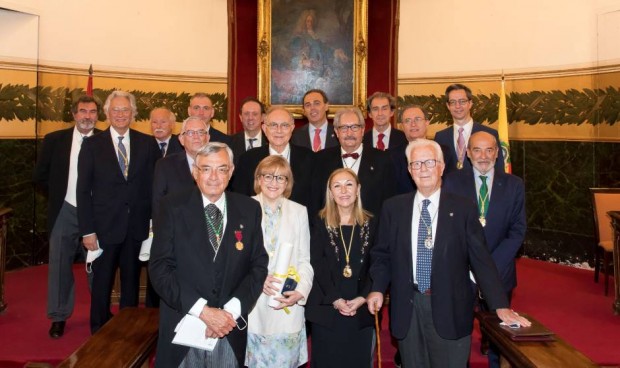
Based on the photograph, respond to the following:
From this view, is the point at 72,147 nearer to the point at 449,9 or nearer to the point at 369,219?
the point at 369,219

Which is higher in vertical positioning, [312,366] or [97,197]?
[97,197]

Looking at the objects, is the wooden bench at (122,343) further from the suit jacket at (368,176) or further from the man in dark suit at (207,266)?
the suit jacket at (368,176)

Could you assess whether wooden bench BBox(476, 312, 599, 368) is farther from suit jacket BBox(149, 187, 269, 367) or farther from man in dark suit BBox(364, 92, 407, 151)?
man in dark suit BBox(364, 92, 407, 151)

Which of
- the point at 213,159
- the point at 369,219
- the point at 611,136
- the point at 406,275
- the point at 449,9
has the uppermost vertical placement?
the point at 449,9

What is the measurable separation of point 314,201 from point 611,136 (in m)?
4.30

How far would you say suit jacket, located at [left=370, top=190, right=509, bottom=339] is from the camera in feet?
8.78

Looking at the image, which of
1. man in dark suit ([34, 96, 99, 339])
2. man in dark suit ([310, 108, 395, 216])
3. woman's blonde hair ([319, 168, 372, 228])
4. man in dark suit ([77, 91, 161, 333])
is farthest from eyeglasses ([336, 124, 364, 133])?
man in dark suit ([34, 96, 99, 339])

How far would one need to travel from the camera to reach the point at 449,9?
7625mm

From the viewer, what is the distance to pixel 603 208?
19.6 ft

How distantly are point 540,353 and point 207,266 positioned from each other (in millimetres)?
1468

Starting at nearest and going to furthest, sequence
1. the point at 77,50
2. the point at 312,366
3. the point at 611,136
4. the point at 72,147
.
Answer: the point at 312,366 → the point at 72,147 → the point at 611,136 → the point at 77,50

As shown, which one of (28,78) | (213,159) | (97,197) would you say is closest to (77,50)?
(28,78)

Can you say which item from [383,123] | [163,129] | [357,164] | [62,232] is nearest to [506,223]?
[357,164]

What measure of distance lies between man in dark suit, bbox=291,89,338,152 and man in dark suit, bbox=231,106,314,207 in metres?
1.13
